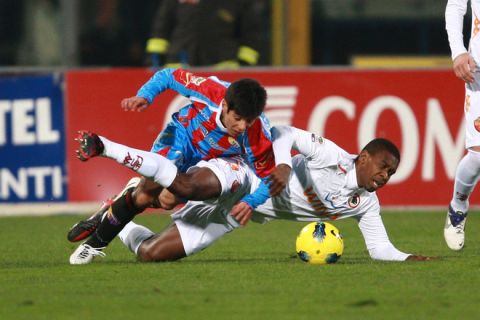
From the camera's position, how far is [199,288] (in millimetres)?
6902

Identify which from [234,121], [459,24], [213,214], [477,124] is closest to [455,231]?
[477,124]

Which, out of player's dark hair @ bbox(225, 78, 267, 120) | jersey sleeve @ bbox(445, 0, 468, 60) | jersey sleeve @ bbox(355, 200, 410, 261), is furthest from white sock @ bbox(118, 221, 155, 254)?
jersey sleeve @ bbox(445, 0, 468, 60)

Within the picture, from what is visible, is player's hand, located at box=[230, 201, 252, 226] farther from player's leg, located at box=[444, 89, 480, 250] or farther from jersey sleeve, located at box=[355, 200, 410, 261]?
player's leg, located at box=[444, 89, 480, 250]

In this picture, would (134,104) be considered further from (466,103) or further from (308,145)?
(466,103)

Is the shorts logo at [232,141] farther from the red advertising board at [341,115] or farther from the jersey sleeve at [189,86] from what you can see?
the red advertising board at [341,115]

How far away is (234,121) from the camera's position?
769 cm

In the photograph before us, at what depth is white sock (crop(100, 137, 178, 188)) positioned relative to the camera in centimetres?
750

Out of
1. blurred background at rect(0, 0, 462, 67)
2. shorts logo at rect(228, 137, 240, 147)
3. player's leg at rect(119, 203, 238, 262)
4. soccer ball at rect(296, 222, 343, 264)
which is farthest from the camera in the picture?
blurred background at rect(0, 0, 462, 67)

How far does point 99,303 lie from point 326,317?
1190mm

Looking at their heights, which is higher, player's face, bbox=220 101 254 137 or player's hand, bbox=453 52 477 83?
player's hand, bbox=453 52 477 83

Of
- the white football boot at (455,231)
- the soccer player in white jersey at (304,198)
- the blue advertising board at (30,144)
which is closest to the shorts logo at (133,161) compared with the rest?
the soccer player in white jersey at (304,198)

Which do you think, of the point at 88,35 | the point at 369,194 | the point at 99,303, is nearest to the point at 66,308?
the point at 99,303

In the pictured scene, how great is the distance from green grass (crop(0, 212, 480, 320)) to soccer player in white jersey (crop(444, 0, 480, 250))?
0.22 m

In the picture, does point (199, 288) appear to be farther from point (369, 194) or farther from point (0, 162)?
point (0, 162)
